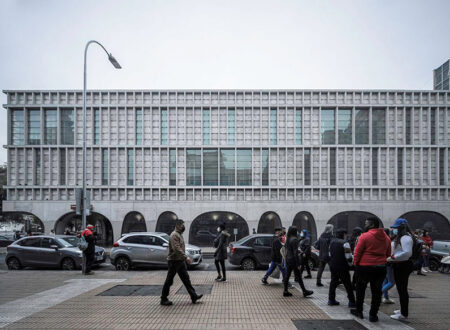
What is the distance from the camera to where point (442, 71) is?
150 feet

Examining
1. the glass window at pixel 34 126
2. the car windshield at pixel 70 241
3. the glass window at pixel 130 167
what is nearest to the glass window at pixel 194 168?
the glass window at pixel 130 167

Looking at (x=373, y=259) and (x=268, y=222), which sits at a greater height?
(x=373, y=259)

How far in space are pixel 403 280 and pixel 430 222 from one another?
30855 millimetres

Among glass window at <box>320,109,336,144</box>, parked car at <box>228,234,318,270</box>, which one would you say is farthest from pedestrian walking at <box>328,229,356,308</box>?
glass window at <box>320,109,336,144</box>

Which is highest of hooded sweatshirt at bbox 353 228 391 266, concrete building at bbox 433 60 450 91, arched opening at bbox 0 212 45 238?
concrete building at bbox 433 60 450 91

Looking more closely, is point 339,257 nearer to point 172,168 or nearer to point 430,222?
point 172,168

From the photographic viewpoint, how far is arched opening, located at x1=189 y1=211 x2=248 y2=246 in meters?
31.2

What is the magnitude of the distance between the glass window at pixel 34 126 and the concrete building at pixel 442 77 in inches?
1996

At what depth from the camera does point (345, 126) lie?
3180 centimetres

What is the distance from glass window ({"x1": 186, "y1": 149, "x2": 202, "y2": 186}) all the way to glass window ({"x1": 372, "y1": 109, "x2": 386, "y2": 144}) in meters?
17.6

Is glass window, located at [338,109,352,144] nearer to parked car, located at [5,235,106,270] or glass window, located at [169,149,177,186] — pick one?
glass window, located at [169,149,177,186]

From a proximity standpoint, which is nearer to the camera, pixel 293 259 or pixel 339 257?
pixel 339 257

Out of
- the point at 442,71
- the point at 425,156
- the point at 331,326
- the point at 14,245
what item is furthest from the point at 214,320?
the point at 442,71

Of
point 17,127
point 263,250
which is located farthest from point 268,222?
point 17,127
